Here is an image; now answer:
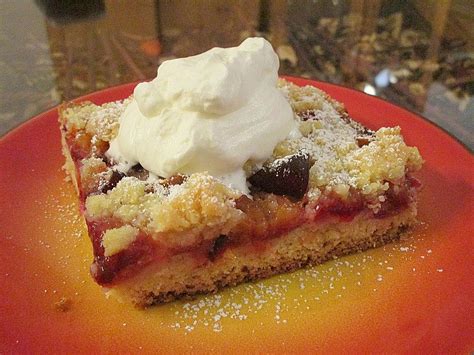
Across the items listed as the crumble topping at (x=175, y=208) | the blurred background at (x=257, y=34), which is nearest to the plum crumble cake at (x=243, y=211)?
the crumble topping at (x=175, y=208)

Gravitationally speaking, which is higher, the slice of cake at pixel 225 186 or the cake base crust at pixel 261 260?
the slice of cake at pixel 225 186

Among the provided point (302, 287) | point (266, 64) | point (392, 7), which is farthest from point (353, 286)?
point (392, 7)

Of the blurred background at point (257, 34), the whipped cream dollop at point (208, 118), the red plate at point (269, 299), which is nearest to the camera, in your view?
the red plate at point (269, 299)

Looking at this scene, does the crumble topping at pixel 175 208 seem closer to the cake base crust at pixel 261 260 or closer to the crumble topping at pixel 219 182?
the crumble topping at pixel 219 182

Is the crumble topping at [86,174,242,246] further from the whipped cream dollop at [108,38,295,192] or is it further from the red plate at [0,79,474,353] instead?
the red plate at [0,79,474,353]

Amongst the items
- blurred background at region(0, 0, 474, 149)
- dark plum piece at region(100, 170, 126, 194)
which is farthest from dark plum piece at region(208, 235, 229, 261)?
blurred background at region(0, 0, 474, 149)
